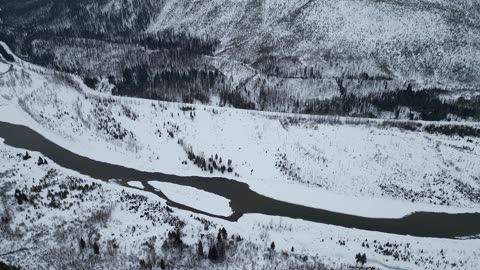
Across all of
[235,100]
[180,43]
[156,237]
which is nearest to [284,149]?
[156,237]

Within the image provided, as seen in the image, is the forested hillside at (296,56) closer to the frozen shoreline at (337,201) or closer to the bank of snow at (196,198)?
the frozen shoreline at (337,201)

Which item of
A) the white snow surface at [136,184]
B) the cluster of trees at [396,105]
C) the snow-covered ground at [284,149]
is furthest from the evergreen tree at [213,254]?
the cluster of trees at [396,105]

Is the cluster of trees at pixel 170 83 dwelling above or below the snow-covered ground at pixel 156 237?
above

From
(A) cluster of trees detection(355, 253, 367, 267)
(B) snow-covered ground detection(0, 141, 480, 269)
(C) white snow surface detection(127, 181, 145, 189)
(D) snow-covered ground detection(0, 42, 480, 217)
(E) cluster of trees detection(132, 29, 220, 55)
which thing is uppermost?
(E) cluster of trees detection(132, 29, 220, 55)

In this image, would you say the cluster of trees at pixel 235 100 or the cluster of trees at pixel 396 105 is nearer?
the cluster of trees at pixel 396 105

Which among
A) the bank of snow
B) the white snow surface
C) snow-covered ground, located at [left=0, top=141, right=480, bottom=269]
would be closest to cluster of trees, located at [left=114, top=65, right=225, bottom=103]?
the white snow surface

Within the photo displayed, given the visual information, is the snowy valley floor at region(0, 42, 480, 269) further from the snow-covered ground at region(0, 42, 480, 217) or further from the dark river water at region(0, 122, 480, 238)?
the dark river water at region(0, 122, 480, 238)

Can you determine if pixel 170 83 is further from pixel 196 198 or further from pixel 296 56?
pixel 196 198
